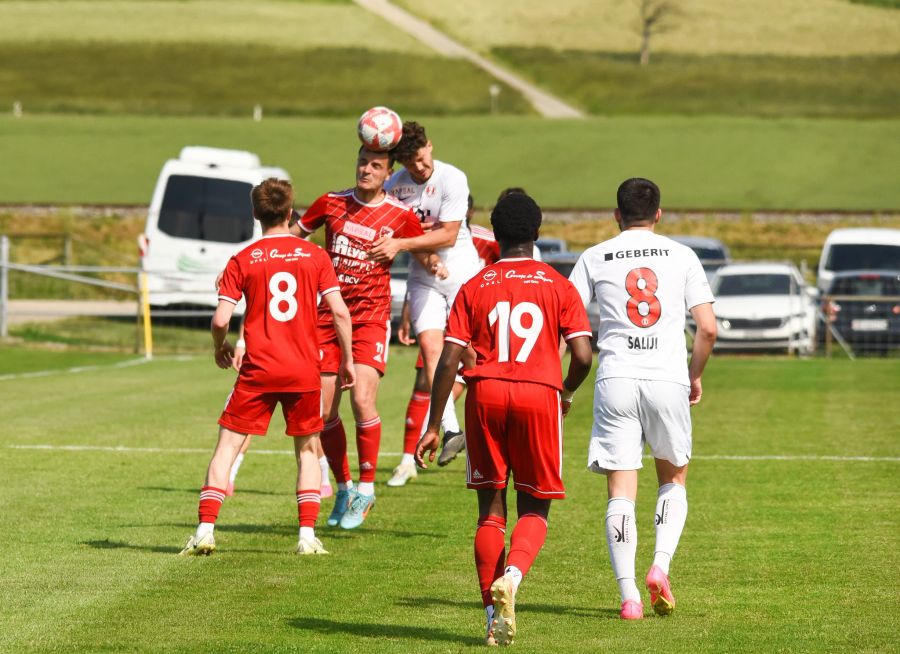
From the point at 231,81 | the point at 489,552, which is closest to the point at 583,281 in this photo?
the point at 489,552

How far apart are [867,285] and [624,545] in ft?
73.9

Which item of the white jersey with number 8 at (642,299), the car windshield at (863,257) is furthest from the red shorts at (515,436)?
the car windshield at (863,257)

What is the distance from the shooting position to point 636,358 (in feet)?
22.9

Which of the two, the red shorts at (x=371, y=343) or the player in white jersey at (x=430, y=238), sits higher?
the player in white jersey at (x=430, y=238)

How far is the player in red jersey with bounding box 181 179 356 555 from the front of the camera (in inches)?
325

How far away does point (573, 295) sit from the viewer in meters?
6.64

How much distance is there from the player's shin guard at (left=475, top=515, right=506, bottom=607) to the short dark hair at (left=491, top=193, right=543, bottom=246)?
122 cm

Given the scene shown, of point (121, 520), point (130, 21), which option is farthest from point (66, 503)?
point (130, 21)

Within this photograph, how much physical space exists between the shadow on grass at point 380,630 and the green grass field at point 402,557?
2 centimetres

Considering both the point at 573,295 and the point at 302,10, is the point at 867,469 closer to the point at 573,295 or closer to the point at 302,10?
the point at 573,295

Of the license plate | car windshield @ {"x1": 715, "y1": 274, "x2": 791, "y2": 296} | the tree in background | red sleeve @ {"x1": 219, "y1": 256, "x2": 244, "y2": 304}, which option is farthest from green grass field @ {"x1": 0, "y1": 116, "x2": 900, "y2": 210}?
red sleeve @ {"x1": 219, "y1": 256, "x2": 244, "y2": 304}

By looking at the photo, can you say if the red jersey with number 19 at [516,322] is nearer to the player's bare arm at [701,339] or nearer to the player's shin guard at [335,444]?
the player's bare arm at [701,339]

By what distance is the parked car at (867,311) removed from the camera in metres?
27.5

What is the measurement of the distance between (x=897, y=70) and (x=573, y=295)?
8785 cm
